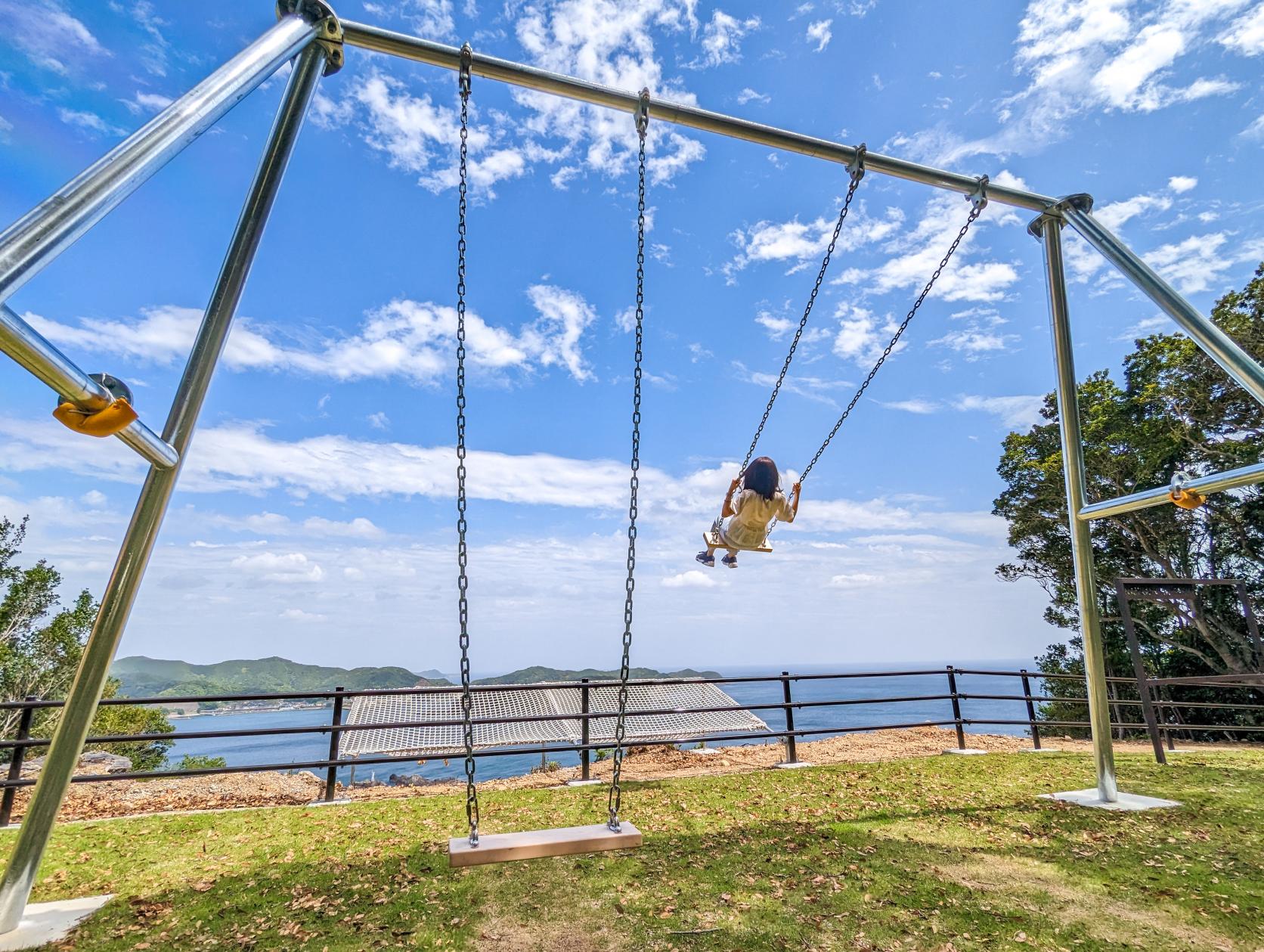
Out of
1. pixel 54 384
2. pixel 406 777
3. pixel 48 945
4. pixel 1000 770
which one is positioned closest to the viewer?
pixel 54 384

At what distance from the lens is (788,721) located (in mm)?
6969

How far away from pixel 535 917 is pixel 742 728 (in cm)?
653

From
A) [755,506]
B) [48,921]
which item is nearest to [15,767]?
[48,921]

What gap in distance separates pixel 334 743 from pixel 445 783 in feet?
7.43

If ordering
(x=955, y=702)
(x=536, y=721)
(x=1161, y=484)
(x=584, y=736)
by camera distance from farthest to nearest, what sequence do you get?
(x=1161, y=484), (x=955, y=702), (x=536, y=721), (x=584, y=736)

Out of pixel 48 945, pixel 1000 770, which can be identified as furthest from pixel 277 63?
pixel 1000 770

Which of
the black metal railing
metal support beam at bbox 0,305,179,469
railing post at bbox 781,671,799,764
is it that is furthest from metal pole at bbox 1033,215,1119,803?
metal support beam at bbox 0,305,179,469

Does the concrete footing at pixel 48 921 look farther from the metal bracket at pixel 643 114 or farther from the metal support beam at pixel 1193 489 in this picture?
the metal support beam at pixel 1193 489

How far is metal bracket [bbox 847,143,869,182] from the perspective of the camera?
442 centimetres

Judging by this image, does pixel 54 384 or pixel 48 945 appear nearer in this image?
pixel 54 384

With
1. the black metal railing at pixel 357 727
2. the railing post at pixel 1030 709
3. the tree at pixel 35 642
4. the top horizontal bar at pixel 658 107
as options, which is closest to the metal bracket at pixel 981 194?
the top horizontal bar at pixel 658 107

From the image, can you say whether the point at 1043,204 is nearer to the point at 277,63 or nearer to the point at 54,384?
the point at 277,63

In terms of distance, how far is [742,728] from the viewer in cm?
891

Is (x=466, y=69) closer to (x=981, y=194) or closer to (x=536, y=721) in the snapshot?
(x=981, y=194)
